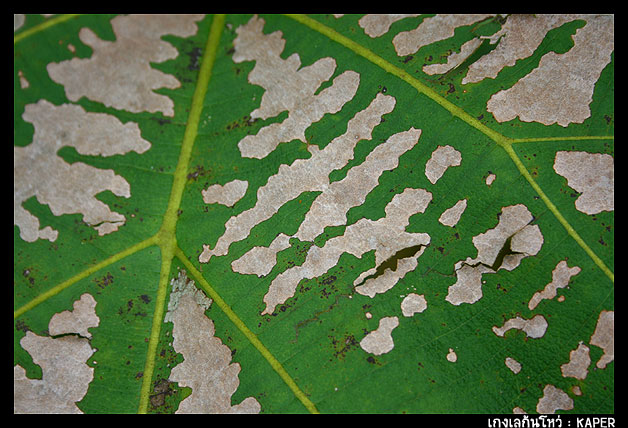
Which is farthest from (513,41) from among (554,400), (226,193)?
(554,400)

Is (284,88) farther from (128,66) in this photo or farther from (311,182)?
(128,66)

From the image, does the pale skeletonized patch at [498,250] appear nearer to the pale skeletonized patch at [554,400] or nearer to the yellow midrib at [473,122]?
the yellow midrib at [473,122]

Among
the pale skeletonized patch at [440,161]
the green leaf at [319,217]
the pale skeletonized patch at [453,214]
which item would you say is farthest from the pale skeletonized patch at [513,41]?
the pale skeletonized patch at [453,214]

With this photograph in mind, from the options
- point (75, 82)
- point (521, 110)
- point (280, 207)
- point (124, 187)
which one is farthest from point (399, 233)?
point (75, 82)

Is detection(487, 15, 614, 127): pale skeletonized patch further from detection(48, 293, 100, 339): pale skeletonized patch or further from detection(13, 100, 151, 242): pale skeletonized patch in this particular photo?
detection(48, 293, 100, 339): pale skeletonized patch

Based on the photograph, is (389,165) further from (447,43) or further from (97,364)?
(97,364)

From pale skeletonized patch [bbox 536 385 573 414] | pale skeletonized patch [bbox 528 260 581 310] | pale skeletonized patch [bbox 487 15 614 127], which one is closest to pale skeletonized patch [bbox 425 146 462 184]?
pale skeletonized patch [bbox 487 15 614 127]
